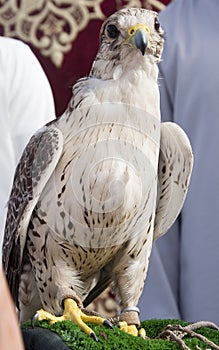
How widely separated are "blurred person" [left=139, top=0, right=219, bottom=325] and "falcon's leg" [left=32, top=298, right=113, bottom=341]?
52cm

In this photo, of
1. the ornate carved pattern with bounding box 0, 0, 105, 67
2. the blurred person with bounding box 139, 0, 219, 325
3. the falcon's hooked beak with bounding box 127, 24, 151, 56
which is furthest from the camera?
the ornate carved pattern with bounding box 0, 0, 105, 67

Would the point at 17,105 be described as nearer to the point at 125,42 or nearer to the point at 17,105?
the point at 17,105

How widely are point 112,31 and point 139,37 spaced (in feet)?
0.14

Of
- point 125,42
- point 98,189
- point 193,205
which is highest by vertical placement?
point 125,42

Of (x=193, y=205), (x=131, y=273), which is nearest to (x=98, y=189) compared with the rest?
(x=131, y=273)

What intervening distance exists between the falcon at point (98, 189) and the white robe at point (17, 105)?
1.52 feet

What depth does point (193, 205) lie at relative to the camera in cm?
132

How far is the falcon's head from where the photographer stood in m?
0.80

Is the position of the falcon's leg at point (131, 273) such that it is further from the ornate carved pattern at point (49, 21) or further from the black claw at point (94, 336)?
the ornate carved pattern at point (49, 21)

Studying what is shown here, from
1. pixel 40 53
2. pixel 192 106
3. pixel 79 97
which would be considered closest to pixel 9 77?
pixel 192 106

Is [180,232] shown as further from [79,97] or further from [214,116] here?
[79,97]

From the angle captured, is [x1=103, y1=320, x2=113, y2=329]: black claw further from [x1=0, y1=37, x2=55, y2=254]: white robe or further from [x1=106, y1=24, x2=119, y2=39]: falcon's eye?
[x1=0, y1=37, x2=55, y2=254]: white robe

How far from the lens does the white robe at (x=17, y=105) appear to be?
1.34 m

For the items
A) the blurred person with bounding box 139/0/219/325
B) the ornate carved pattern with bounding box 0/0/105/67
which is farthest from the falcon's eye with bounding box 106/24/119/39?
the ornate carved pattern with bounding box 0/0/105/67
